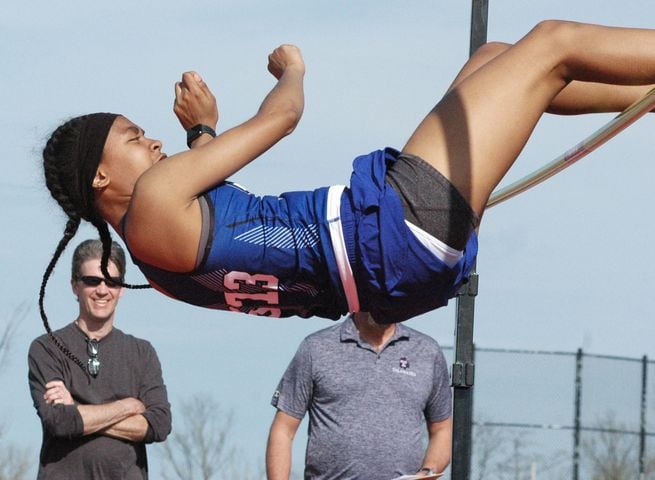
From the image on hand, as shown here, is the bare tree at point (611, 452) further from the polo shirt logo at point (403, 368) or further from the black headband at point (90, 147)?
the black headband at point (90, 147)

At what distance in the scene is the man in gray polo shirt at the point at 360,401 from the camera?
639 centimetres

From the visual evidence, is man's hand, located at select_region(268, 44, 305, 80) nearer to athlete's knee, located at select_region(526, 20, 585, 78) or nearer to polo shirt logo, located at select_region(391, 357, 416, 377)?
athlete's knee, located at select_region(526, 20, 585, 78)

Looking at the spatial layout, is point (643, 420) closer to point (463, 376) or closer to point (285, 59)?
point (463, 376)

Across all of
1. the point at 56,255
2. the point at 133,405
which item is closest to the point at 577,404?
the point at 133,405

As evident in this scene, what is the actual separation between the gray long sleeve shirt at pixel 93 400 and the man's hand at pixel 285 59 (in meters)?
2.10

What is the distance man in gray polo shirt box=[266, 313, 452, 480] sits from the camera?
251 inches

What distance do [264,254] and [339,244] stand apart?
0.21 meters

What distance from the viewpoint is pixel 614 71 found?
421 cm

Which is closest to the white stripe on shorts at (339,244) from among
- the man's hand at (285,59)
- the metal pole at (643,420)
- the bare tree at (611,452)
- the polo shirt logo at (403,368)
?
the man's hand at (285,59)

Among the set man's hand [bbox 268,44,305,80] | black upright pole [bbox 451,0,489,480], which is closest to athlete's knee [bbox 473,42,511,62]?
man's hand [bbox 268,44,305,80]

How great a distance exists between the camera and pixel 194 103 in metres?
4.65

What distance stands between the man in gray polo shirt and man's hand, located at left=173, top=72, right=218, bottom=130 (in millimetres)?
2056

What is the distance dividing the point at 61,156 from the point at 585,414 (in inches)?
342

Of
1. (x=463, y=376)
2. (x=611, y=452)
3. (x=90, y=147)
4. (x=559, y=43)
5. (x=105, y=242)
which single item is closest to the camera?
(x=559, y=43)
